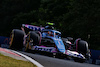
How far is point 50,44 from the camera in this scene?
12.5 meters

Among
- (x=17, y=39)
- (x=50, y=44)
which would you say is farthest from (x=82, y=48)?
(x=17, y=39)

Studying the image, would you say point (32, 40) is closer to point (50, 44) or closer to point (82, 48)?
point (50, 44)

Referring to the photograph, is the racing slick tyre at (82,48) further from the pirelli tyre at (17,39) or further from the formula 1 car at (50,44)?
the pirelli tyre at (17,39)

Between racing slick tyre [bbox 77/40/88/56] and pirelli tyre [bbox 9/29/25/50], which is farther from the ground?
pirelli tyre [bbox 9/29/25/50]

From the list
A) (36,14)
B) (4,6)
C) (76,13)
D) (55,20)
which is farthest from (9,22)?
(76,13)

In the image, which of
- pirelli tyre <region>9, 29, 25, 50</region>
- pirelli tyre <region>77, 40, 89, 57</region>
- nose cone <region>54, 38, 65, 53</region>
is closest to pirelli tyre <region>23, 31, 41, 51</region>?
pirelli tyre <region>9, 29, 25, 50</region>

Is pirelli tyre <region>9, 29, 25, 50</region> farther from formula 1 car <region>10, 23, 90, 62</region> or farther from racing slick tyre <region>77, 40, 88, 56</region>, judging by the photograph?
racing slick tyre <region>77, 40, 88, 56</region>

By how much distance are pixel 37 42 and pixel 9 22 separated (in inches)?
1486

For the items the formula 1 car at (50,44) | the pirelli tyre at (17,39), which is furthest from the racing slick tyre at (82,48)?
the pirelli tyre at (17,39)

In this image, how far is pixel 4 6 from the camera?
50.8 metres

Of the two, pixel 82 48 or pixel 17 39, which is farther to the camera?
pixel 17 39

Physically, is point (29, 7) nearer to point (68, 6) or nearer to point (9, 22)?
point (9, 22)

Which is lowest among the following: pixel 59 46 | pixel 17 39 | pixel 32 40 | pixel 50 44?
pixel 59 46

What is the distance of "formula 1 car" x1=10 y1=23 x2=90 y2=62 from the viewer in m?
11.6
